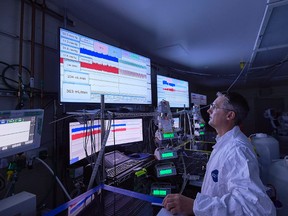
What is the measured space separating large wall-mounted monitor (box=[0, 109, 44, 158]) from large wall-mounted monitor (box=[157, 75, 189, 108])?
215cm

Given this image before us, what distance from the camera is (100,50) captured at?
5.63 ft

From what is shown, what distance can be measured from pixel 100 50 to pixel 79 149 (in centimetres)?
98

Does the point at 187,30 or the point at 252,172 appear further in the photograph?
the point at 187,30

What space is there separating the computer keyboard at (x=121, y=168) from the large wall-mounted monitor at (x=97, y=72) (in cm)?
65

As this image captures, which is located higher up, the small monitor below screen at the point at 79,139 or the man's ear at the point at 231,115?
the man's ear at the point at 231,115

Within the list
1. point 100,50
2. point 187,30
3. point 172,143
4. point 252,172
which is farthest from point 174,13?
point 252,172

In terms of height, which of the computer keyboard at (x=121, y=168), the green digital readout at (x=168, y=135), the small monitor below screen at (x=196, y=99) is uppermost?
the small monitor below screen at (x=196, y=99)

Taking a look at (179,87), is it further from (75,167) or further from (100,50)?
(75,167)

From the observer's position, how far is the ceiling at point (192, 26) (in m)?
1.64

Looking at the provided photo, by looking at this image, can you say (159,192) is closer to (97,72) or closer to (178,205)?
(178,205)

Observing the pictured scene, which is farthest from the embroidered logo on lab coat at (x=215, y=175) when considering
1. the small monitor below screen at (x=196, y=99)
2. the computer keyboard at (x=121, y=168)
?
the small monitor below screen at (x=196, y=99)

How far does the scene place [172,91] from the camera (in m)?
3.26

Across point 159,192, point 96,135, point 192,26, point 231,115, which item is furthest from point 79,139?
point 192,26

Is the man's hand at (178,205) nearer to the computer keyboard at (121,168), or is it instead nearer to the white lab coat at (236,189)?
the white lab coat at (236,189)
